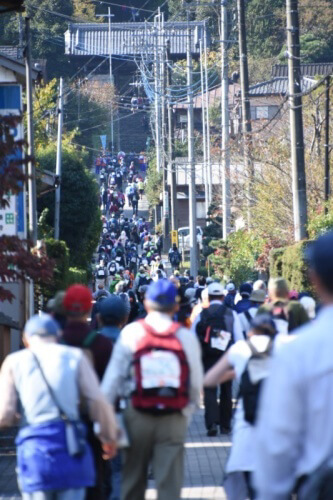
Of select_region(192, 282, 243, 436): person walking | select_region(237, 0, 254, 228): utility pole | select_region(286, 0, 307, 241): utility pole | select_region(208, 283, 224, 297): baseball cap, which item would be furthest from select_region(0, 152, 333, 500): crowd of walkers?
select_region(237, 0, 254, 228): utility pole

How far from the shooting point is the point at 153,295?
8.10 metres

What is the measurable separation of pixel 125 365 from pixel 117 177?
72.6m

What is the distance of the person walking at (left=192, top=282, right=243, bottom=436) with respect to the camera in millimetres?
14008

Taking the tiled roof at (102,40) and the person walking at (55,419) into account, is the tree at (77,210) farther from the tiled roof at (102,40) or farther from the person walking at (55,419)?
the tiled roof at (102,40)

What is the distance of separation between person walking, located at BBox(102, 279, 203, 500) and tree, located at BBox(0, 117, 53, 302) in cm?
504

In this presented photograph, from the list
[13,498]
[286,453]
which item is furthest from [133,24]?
[286,453]

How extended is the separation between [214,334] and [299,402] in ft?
31.9

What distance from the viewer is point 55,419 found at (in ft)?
23.2

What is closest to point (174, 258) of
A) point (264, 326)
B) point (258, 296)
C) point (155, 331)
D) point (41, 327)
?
point (258, 296)

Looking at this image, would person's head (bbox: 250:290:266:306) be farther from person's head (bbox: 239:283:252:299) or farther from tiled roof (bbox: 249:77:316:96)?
tiled roof (bbox: 249:77:316:96)

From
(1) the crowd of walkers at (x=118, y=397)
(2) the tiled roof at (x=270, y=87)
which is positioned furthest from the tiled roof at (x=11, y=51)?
(1) the crowd of walkers at (x=118, y=397)

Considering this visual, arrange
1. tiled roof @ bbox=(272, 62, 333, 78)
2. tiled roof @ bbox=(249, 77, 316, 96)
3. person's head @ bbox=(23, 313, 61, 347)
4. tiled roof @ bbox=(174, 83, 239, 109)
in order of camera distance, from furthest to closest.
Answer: tiled roof @ bbox=(174, 83, 239, 109)
tiled roof @ bbox=(272, 62, 333, 78)
tiled roof @ bbox=(249, 77, 316, 96)
person's head @ bbox=(23, 313, 61, 347)

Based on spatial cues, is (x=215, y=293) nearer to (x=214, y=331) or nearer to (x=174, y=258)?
(x=214, y=331)

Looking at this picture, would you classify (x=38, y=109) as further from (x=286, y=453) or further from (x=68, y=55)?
(x=286, y=453)
